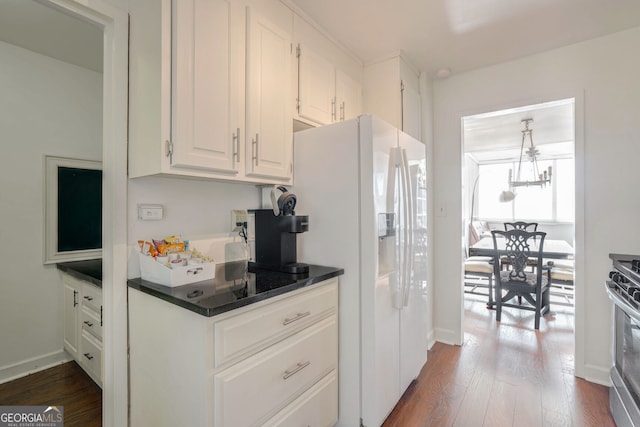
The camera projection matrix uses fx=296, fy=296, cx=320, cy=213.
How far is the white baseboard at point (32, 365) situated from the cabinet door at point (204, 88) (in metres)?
2.31

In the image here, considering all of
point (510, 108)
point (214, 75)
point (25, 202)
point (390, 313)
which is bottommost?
point (390, 313)

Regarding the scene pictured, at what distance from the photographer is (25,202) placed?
2248mm

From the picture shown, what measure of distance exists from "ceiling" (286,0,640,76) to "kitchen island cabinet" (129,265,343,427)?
166 cm

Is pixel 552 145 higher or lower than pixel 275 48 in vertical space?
higher

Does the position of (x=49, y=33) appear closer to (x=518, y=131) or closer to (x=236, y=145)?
(x=236, y=145)

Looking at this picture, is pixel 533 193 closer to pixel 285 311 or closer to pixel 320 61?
pixel 320 61

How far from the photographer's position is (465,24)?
2.03 metres

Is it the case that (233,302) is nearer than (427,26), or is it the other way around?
(233,302)

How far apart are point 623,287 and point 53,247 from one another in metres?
3.81

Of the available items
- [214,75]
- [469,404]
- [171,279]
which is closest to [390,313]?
[469,404]

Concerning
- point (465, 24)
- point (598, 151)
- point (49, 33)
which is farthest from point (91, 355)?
point (598, 151)

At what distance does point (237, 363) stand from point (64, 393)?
1815mm

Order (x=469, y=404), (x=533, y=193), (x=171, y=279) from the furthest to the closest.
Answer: (x=533, y=193) < (x=469, y=404) < (x=171, y=279)

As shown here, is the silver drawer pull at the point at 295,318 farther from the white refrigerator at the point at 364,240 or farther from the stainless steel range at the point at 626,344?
the stainless steel range at the point at 626,344
